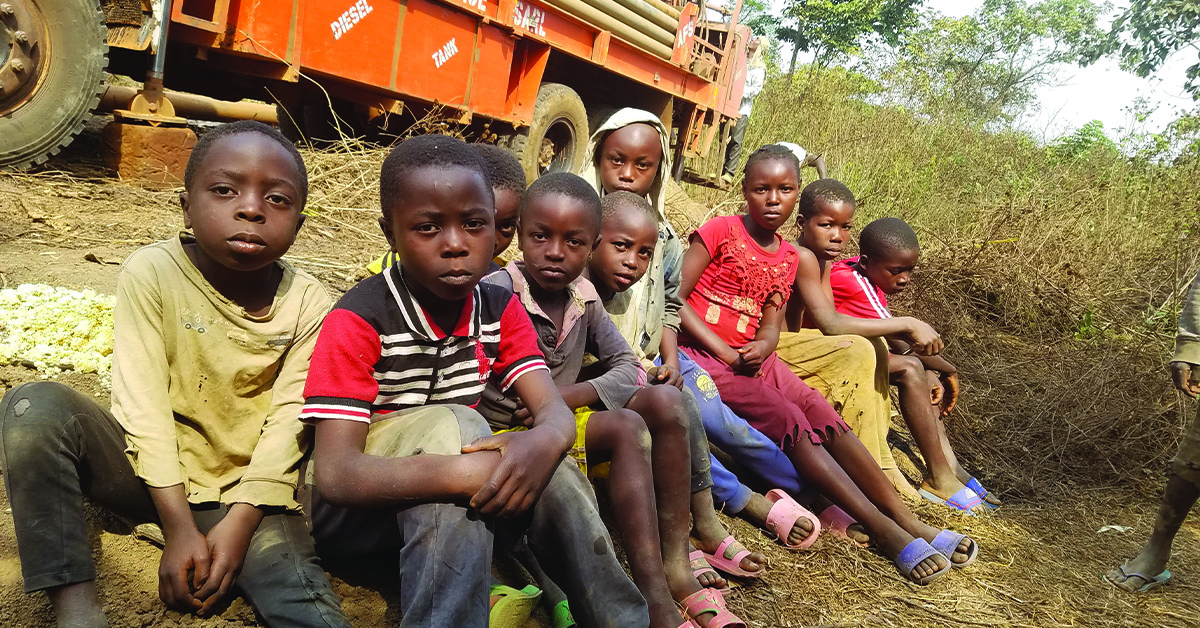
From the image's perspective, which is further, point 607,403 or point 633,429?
point 607,403

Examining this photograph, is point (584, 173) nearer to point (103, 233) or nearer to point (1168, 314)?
point (103, 233)

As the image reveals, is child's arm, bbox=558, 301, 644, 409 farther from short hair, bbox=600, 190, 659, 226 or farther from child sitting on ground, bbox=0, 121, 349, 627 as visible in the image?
child sitting on ground, bbox=0, 121, 349, 627

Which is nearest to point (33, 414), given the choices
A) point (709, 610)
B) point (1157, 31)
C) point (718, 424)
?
point (709, 610)

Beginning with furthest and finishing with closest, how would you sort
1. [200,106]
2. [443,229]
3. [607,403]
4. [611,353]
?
1. [200,106]
2. [611,353]
3. [607,403]
4. [443,229]

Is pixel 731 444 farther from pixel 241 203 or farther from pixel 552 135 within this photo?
pixel 552 135

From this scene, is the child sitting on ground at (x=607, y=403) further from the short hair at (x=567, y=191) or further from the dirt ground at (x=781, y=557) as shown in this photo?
the dirt ground at (x=781, y=557)

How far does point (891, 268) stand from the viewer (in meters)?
3.88

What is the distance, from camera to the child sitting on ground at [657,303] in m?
2.60

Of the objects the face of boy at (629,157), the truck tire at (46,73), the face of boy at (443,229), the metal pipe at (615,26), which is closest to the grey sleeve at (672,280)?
the face of boy at (629,157)

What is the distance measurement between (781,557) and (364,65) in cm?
439

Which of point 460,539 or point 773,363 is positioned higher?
point 773,363

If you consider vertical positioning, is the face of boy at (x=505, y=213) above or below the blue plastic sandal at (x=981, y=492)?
above

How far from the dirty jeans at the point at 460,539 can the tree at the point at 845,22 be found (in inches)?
1017

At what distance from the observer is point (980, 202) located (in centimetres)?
711
